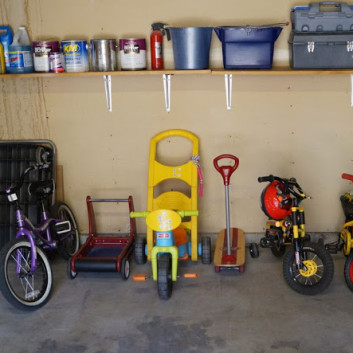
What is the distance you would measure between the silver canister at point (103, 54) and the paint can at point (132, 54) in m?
0.09

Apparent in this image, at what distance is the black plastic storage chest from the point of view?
3926 millimetres

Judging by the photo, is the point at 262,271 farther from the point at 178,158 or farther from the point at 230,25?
the point at 230,25

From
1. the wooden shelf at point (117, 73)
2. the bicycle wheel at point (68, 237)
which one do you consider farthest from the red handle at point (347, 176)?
the bicycle wheel at point (68, 237)

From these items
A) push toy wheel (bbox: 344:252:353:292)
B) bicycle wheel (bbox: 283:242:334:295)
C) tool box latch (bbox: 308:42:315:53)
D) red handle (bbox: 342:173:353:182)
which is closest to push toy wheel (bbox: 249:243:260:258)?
bicycle wheel (bbox: 283:242:334:295)

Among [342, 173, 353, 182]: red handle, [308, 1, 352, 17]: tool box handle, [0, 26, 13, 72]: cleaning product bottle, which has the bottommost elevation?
[342, 173, 353, 182]: red handle

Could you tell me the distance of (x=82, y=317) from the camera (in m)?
3.15

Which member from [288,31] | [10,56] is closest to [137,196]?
[10,56]

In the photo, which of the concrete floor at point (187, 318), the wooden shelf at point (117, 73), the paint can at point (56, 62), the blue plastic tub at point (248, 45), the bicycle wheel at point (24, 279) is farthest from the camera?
the paint can at point (56, 62)

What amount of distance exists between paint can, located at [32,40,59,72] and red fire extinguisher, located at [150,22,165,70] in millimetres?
687

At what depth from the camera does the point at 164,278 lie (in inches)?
128

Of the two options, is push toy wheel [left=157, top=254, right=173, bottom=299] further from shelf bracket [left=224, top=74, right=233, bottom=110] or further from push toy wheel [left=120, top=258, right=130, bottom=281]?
shelf bracket [left=224, top=74, right=233, bottom=110]

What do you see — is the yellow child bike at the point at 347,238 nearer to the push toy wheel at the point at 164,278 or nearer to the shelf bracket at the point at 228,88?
the shelf bracket at the point at 228,88

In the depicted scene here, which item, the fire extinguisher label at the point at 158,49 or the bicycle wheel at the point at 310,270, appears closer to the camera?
the bicycle wheel at the point at 310,270

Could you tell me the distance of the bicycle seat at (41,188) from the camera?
356 cm
